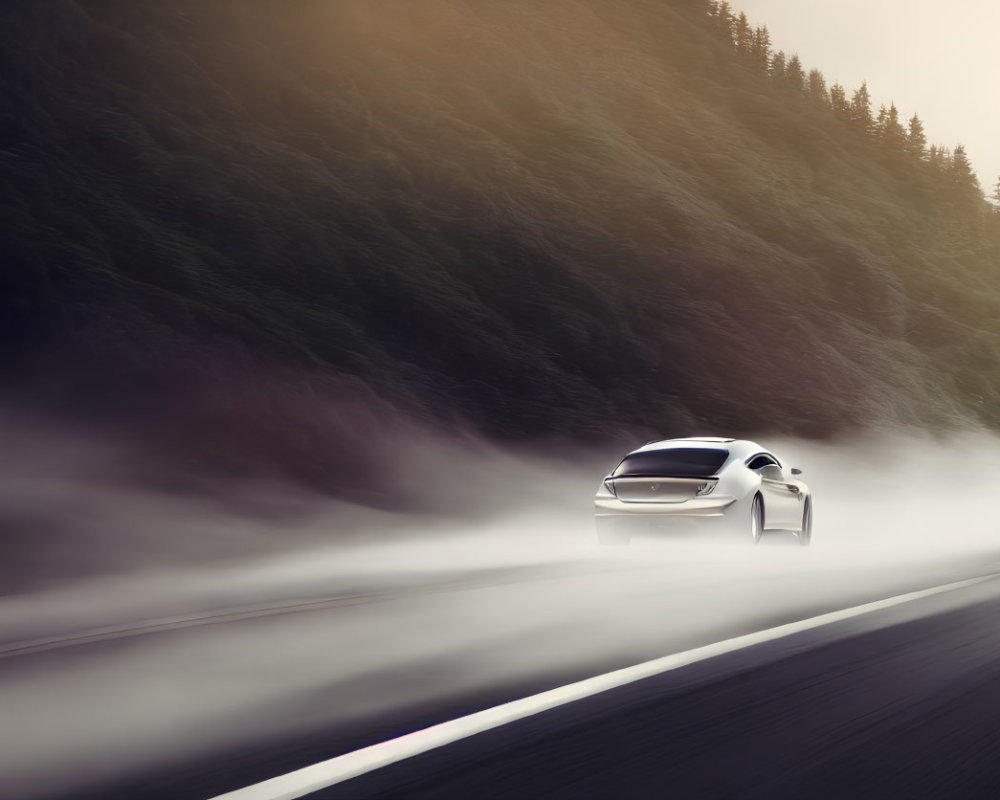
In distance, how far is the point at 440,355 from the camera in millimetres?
43312

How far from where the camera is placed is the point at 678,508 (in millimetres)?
15656

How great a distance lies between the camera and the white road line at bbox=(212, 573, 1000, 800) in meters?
5.06

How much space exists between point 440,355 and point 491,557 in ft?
90.3

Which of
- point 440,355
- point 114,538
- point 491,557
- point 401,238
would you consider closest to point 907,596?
point 491,557

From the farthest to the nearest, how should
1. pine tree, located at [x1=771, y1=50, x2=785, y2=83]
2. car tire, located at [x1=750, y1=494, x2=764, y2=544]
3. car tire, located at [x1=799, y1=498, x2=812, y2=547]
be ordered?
pine tree, located at [x1=771, y1=50, x2=785, y2=83] → car tire, located at [x1=799, y1=498, x2=812, y2=547] → car tire, located at [x1=750, y1=494, x2=764, y2=544]

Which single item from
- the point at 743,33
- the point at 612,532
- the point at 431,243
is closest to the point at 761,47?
the point at 743,33

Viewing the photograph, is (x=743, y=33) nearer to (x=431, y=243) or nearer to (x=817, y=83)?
(x=817, y=83)

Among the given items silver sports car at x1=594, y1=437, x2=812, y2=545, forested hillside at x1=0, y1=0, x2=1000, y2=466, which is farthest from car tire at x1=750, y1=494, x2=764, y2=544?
forested hillside at x1=0, y1=0, x2=1000, y2=466

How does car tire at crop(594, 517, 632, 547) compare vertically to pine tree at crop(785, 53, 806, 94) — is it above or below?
below

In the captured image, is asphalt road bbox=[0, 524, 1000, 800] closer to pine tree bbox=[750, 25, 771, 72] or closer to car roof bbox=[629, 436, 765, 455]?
car roof bbox=[629, 436, 765, 455]

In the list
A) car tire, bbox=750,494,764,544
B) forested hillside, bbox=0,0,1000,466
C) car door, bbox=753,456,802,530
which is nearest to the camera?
car tire, bbox=750,494,764,544

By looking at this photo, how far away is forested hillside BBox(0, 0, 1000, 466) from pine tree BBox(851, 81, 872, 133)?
186 feet

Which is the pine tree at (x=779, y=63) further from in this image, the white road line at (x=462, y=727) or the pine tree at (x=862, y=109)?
the white road line at (x=462, y=727)

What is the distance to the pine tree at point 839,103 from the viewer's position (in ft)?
461
